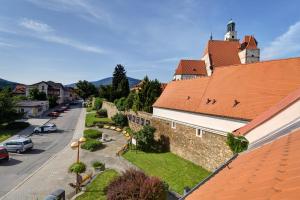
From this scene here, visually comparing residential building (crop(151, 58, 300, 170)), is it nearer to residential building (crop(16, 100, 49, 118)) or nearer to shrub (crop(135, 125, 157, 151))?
Result: shrub (crop(135, 125, 157, 151))

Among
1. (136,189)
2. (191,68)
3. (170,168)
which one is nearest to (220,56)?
(191,68)

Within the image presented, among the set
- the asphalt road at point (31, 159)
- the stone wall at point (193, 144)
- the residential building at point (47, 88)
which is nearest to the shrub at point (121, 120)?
the asphalt road at point (31, 159)

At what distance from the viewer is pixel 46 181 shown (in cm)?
2019

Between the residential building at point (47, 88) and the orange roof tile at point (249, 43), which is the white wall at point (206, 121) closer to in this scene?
the orange roof tile at point (249, 43)

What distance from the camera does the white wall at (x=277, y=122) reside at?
7188 millimetres

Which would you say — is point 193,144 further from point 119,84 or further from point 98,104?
point 98,104

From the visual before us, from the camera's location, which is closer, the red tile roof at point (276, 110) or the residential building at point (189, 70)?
the red tile roof at point (276, 110)

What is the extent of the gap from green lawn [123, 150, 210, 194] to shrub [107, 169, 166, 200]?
17.4 feet

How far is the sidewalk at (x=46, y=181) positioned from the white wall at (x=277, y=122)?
14059 mm

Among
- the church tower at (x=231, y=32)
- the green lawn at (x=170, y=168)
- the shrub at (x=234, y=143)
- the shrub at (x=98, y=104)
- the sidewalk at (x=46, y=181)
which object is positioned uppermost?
the church tower at (x=231, y=32)

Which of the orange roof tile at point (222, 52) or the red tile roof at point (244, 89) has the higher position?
the orange roof tile at point (222, 52)

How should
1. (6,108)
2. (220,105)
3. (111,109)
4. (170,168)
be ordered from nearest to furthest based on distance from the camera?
(220,105) → (170,168) → (6,108) → (111,109)

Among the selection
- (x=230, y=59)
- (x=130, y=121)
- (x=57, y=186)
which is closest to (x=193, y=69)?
(x=230, y=59)

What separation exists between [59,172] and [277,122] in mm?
19661
